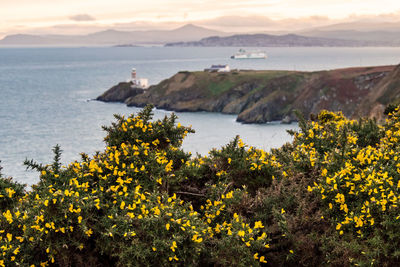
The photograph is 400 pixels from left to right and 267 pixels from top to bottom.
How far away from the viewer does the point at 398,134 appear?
12.6 metres

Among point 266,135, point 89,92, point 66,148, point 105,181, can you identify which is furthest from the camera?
point 89,92

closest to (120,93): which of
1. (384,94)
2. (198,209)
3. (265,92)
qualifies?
(265,92)

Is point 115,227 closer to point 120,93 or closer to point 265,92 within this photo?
point 265,92

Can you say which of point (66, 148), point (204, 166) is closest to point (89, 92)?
point (66, 148)

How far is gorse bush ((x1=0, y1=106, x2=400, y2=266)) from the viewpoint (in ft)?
26.1

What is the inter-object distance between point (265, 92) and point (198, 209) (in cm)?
12715

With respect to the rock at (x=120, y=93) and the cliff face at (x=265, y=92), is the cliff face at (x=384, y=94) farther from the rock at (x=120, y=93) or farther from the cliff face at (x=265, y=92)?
the rock at (x=120, y=93)

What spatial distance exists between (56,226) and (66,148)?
261 ft

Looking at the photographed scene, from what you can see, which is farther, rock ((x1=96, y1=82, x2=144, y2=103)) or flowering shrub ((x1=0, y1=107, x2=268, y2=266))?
rock ((x1=96, y1=82, x2=144, y2=103))

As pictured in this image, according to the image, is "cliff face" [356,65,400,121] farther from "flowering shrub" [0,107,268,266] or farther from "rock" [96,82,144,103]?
"rock" [96,82,144,103]

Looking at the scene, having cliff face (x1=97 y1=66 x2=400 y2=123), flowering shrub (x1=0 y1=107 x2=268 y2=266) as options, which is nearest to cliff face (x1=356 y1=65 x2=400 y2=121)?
cliff face (x1=97 y1=66 x2=400 y2=123)

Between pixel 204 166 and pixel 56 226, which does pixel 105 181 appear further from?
pixel 204 166

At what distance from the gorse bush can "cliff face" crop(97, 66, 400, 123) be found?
341 feet

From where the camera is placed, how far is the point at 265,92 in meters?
135
